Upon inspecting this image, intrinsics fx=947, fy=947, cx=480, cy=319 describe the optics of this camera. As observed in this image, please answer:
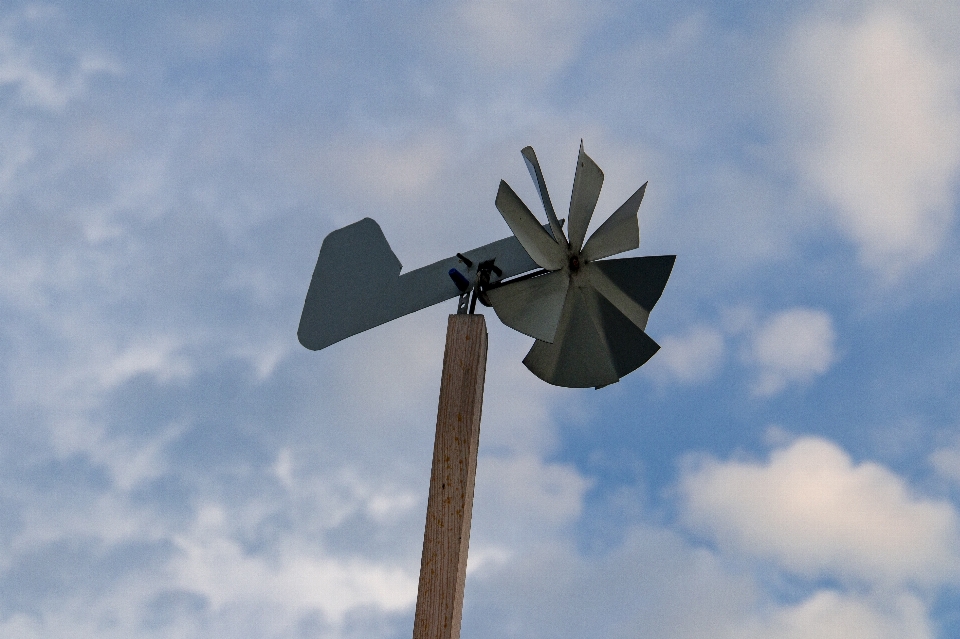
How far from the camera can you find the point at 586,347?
13.3 feet

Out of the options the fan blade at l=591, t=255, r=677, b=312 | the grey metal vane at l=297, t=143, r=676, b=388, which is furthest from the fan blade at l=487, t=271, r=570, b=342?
the fan blade at l=591, t=255, r=677, b=312

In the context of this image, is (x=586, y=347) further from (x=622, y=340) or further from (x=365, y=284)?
(x=365, y=284)

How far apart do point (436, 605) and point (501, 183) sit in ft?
5.42

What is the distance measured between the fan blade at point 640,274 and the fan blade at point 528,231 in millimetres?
214

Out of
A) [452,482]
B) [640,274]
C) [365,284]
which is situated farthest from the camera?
[365,284]

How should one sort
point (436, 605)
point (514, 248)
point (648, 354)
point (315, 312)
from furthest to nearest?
point (315, 312)
point (514, 248)
point (648, 354)
point (436, 605)

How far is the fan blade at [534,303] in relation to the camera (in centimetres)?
371

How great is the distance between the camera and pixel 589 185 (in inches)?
162

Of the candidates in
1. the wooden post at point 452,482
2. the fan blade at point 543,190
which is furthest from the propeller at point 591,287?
the wooden post at point 452,482

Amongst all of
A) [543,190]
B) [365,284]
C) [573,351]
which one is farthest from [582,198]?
[365,284]

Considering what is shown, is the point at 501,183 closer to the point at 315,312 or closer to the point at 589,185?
Answer: the point at 589,185

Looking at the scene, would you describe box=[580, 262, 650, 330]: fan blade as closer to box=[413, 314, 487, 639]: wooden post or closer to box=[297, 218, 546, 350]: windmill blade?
box=[297, 218, 546, 350]: windmill blade

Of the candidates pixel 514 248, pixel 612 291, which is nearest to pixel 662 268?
pixel 612 291

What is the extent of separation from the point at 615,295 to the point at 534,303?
444 mm
